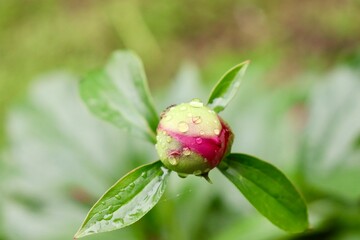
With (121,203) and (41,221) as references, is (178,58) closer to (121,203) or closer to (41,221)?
(41,221)

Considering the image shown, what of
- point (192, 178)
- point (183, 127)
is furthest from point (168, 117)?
point (192, 178)

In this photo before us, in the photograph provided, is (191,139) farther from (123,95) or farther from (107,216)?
(123,95)

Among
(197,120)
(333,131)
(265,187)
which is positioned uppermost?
(197,120)

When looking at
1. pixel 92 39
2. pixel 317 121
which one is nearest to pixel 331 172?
pixel 317 121

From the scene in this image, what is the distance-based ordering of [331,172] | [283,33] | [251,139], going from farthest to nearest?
[283,33] < [251,139] < [331,172]

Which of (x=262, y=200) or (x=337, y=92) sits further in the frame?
(x=337, y=92)

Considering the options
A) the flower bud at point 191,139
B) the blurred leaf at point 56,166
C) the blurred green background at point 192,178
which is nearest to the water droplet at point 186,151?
the flower bud at point 191,139
